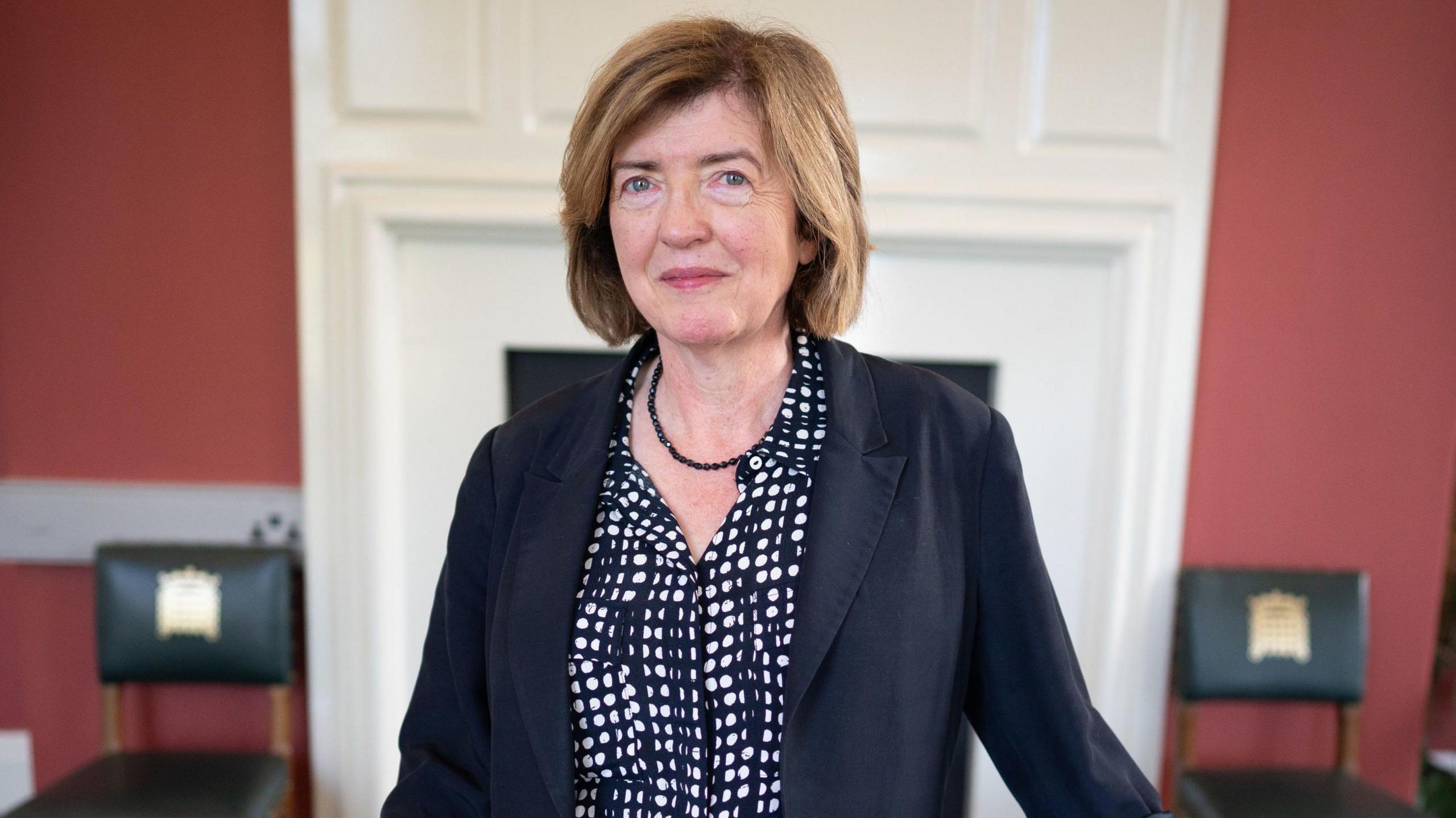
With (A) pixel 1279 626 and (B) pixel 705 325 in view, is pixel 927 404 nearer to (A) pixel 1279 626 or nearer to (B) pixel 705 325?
(B) pixel 705 325

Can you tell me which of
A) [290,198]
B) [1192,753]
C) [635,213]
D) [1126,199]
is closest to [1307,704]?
[1192,753]

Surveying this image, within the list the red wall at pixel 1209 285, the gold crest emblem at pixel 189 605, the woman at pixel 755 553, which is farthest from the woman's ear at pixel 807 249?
the gold crest emblem at pixel 189 605

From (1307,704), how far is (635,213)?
198cm

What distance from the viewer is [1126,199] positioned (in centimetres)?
187

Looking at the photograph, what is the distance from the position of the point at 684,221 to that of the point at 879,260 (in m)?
1.08

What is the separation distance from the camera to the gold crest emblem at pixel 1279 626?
196 centimetres

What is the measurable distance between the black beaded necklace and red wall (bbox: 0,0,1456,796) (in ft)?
3.93

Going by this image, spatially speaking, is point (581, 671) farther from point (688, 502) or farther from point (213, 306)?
point (213, 306)

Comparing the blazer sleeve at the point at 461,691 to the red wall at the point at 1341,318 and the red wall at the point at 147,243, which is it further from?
the red wall at the point at 1341,318

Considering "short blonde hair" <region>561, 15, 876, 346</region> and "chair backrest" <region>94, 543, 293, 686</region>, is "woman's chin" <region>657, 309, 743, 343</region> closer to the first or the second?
"short blonde hair" <region>561, 15, 876, 346</region>

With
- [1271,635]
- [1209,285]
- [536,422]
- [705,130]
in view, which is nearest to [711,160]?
[705,130]

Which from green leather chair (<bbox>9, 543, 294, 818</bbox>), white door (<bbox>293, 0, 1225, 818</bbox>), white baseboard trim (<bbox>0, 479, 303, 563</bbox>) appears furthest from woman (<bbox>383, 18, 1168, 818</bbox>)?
white baseboard trim (<bbox>0, 479, 303, 563</bbox>)

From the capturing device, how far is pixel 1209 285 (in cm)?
194

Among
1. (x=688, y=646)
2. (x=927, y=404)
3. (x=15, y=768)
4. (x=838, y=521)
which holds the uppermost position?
(x=927, y=404)
